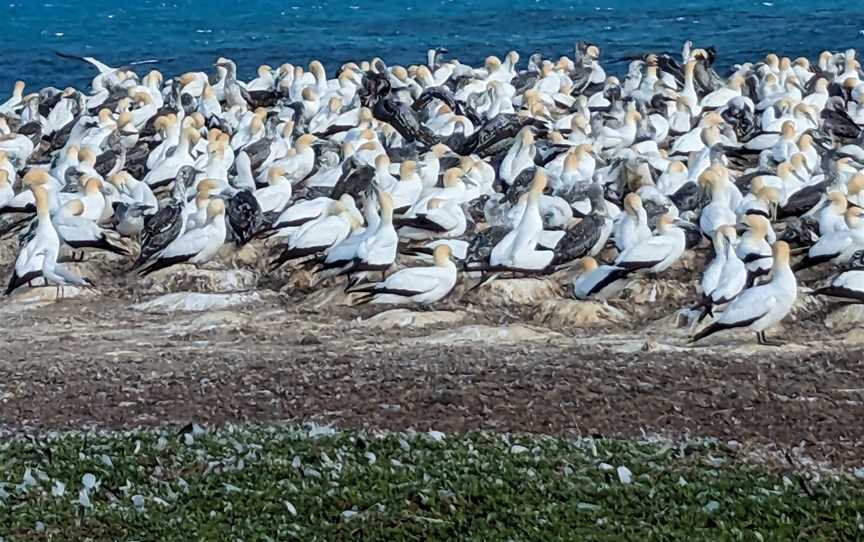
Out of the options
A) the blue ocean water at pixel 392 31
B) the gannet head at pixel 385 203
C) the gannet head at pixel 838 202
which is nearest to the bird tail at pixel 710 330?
the gannet head at pixel 838 202

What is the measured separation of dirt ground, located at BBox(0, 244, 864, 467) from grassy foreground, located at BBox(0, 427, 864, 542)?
2.30ft

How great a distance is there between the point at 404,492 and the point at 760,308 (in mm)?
4567

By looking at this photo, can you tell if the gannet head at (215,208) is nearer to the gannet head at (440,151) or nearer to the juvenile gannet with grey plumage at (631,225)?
the gannet head at (440,151)

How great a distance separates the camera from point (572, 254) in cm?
1454

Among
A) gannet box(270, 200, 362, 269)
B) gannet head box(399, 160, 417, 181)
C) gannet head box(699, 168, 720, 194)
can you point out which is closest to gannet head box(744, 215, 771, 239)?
gannet head box(699, 168, 720, 194)

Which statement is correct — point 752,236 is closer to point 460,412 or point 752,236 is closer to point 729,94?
point 460,412

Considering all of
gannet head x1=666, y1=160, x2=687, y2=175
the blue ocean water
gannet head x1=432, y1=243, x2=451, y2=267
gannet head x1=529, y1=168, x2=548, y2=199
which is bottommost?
the blue ocean water

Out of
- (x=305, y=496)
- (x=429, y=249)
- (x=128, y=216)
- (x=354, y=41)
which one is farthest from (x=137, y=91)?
(x=354, y=41)

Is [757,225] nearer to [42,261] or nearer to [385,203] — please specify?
[385,203]

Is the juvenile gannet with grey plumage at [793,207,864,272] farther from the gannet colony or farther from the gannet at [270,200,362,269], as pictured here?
the gannet at [270,200,362,269]

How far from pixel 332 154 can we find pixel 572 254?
17.6 ft

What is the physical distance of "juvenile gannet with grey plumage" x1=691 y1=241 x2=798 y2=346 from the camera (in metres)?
12.0

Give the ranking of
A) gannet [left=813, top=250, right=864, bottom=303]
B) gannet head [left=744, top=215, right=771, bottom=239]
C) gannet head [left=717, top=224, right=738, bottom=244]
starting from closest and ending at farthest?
gannet [left=813, top=250, right=864, bottom=303] → gannet head [left=717, top=224, right=738, bottom=244] → gannet head [left=744, top=215, right=771, bottom=239]

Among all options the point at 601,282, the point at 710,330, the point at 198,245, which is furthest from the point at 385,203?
the point at 710,330
